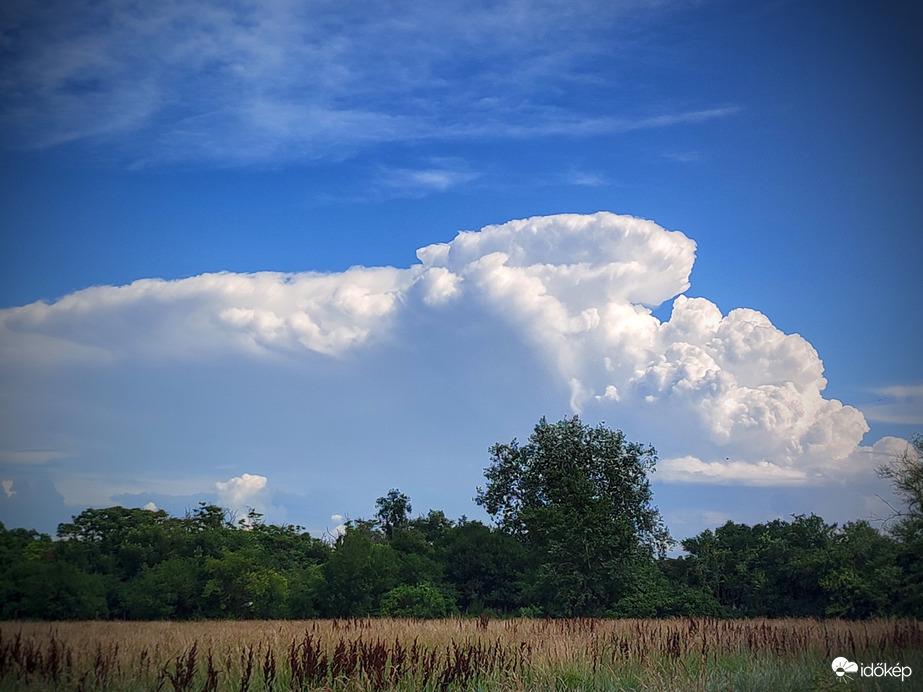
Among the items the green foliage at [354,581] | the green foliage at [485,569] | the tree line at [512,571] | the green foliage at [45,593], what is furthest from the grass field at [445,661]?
the green foliage at [485,569]

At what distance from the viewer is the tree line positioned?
27.4m

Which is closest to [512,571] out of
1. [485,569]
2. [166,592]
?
[485,569]

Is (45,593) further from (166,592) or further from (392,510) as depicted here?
(392,510)

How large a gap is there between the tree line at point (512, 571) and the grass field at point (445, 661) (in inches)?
488

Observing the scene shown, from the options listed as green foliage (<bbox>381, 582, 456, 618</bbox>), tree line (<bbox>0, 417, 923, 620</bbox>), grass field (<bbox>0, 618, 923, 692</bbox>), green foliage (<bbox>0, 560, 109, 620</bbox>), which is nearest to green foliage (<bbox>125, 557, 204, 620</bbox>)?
tree line (<bbox>0, 417, 923, 620</bbox>)

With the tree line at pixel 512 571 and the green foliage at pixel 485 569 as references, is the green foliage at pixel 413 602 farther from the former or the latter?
the green foliage at pixel 485 569

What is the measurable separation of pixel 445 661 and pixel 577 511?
2166cm

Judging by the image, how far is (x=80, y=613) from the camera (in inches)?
800

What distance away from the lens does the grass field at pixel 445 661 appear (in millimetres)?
8906

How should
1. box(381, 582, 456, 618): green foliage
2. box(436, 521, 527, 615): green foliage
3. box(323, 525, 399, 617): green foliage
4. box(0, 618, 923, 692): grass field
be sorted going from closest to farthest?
box(0, 618, 923, 692): grass field, box(381, 582, 456, 618): green foliage, box(323, 525, 399, 617): green foliage, box(436, 521, 527, 615): green foliage

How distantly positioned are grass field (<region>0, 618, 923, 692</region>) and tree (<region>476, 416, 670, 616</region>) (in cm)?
1629

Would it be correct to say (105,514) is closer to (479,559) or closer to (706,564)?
(479,559)

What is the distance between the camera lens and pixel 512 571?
1409 inches

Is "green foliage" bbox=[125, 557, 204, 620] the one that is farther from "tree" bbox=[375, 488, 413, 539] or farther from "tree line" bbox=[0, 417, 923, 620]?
"tree" bbox=[375, 488, 413, 539]
